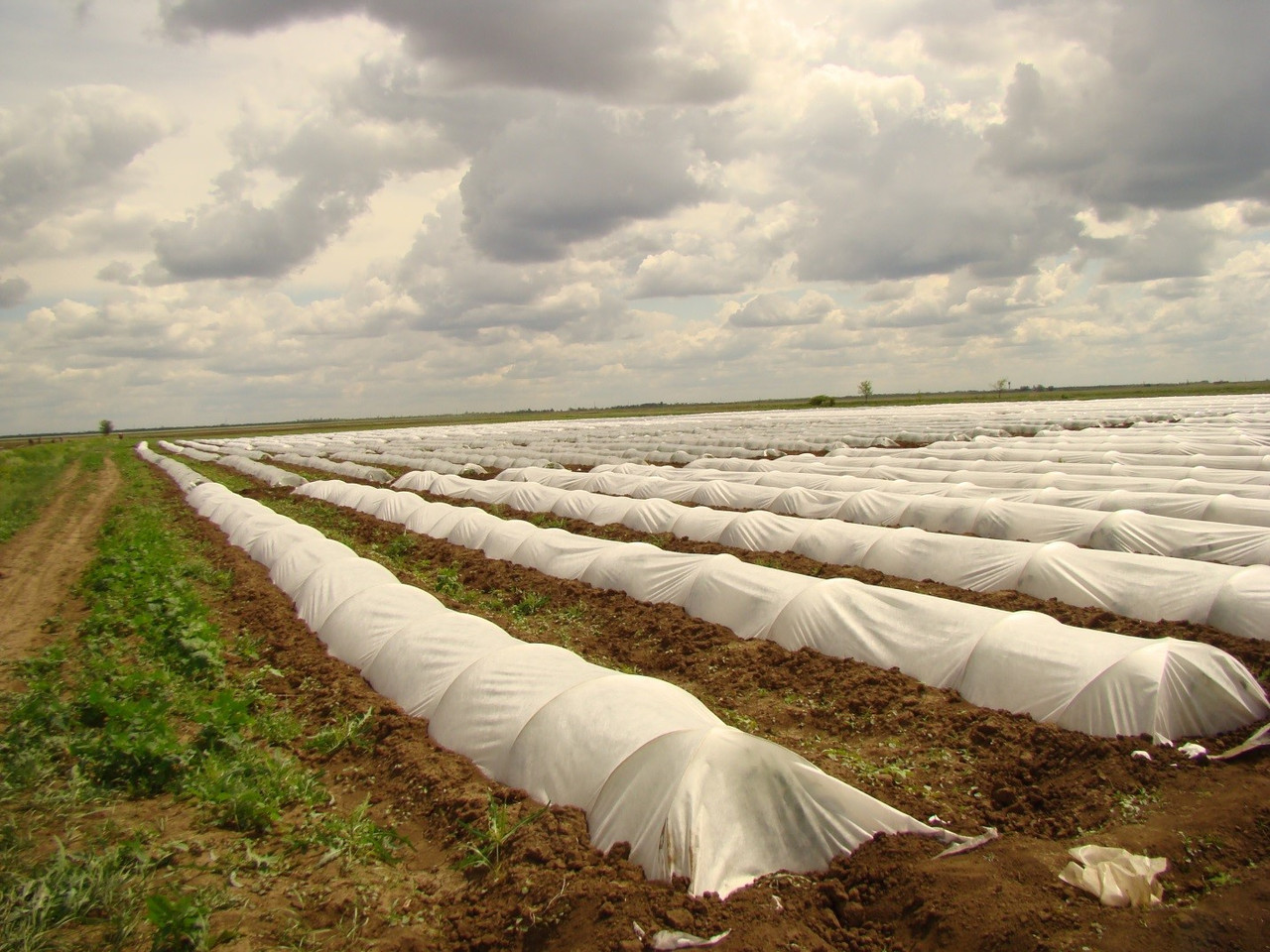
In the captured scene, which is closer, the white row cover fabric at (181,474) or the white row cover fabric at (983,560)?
the white row cover fabric at (983,560)

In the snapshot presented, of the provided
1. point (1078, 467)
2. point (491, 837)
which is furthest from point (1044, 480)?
point (491, 837)

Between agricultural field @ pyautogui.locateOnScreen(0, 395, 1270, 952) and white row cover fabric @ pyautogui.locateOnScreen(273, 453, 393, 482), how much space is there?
682 inches

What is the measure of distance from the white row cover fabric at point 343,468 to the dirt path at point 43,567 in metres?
8.70

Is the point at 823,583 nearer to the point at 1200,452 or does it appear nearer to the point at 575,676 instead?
the point at 575,676

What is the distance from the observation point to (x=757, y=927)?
4.12m

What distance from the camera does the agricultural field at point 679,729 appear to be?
14.1ft

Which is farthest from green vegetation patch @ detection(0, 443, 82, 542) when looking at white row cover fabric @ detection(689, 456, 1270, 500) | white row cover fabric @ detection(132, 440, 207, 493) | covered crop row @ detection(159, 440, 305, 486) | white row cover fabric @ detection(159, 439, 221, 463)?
white row cover fabric @ detection(689, 456, 1270, 500)

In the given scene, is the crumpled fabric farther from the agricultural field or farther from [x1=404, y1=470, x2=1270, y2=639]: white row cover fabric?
[x1=404, y1=470, x2=1270, y2=639]: white row cover fabric

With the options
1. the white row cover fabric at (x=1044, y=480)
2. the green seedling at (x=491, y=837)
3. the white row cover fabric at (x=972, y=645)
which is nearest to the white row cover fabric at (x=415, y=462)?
the white row cover fabric at (x=1044, y=480)

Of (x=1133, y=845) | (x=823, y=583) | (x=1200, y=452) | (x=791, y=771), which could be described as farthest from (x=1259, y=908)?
(x=1200, y=452)

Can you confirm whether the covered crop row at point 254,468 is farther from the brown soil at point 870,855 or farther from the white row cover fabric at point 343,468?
the brown soil at point 870,855

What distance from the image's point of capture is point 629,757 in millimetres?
5199

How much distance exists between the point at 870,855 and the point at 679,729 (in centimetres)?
141

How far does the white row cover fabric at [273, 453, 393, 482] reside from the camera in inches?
1221
